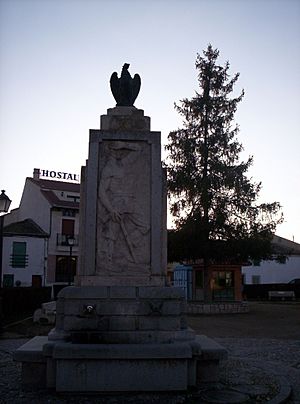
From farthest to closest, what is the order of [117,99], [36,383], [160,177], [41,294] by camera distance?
[41,294] → [117,99] → [160,177] → [36,383]

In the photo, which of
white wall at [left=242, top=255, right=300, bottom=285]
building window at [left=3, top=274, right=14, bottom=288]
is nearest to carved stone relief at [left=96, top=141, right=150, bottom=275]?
building window at [left=3, top=274, right=14, bottom=288]

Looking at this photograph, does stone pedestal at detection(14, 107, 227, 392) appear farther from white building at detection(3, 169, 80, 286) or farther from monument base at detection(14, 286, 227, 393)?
white building at detection(3, 169, 80, 286)

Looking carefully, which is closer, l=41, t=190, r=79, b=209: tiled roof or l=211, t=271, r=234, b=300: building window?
l=211, t=271, r=234, b=300: building window

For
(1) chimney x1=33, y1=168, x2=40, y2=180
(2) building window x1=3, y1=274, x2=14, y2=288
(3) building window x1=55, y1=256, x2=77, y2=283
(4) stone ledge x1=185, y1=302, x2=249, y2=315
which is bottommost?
(4) stone ledge x1=185, y1=302, x2=249, y2=315

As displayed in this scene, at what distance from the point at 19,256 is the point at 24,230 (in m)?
2.27

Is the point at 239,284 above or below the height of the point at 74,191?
below

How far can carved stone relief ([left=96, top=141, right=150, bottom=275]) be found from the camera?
720cm

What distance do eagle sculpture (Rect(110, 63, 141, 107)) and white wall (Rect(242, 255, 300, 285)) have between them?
46.1m

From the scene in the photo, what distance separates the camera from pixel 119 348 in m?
6.04

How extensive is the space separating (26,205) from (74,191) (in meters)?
4.37

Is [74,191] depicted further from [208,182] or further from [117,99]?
[117,99]

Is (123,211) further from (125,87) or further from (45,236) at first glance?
(45,236)

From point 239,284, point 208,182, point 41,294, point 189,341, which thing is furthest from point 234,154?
point 189,341

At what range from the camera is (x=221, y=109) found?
1079 inches
